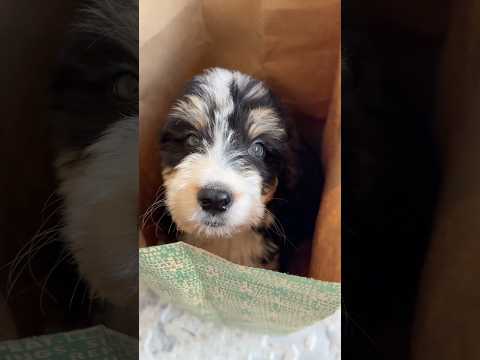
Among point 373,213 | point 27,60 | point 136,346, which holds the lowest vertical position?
point 136,346

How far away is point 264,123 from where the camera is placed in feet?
1.32

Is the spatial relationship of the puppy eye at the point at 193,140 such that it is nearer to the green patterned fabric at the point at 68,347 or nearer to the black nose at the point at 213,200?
the black nose at the point at 213,200

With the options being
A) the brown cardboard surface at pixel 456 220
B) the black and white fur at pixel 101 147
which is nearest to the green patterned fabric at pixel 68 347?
the black and white fur at pixel 101 147

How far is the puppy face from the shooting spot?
38 cm

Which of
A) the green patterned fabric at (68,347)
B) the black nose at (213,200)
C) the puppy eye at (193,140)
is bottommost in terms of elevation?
the green patterned fabric at (68,347)

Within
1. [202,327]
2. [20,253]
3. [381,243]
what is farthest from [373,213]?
[20,253]

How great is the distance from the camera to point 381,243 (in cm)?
39

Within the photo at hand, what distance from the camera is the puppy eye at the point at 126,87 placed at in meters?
0.39

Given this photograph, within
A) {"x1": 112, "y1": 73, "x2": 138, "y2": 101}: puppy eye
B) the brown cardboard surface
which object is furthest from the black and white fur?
the brown cardboard surface

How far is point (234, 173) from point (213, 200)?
3cm

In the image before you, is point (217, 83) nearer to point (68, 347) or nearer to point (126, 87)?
point (126, 87)

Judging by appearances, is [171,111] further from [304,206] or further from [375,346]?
[375,346]

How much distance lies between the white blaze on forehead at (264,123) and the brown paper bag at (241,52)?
0.7 inches

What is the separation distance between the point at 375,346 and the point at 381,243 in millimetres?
84
